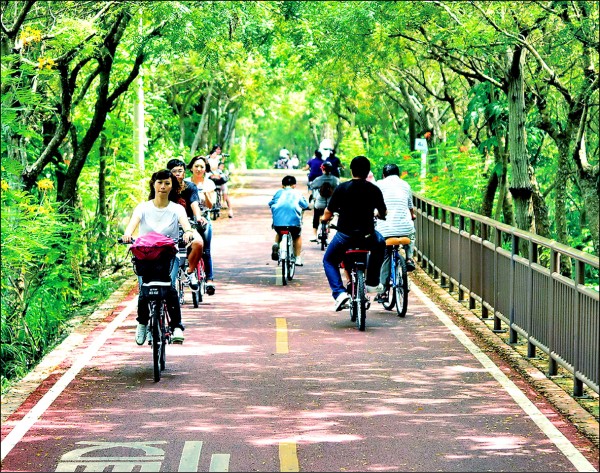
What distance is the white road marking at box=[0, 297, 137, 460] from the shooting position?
876 centimetres

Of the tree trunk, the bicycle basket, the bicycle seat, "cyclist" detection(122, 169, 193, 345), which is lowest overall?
the bicycle seat

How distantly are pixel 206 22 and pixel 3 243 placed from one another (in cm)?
823

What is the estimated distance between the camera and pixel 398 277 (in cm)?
1555

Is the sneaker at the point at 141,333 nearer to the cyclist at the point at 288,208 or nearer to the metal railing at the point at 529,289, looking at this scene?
the metal railing at the point at 529,289

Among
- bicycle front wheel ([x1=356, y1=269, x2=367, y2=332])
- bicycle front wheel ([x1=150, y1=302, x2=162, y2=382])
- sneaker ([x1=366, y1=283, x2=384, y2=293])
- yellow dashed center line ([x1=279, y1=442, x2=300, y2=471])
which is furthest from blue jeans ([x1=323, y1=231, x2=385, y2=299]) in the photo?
yellow dashed center line ([x1=279, y1=442, x2=300, y2=471])

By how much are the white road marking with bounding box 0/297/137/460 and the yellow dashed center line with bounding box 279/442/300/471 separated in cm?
201

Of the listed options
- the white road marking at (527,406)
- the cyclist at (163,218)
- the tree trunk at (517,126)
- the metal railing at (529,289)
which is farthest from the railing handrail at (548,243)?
the tree trunk at (517,126)

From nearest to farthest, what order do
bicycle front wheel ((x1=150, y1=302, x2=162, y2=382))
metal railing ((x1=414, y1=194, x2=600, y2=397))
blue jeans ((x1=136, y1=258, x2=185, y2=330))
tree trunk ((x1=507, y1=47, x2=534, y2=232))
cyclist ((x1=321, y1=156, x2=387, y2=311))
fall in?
metal railing ((x1=414, y1=194, x2=600, y2=397)), bicycle front wheel ((x1=150, y1=302, x2=162, y2=382)), blue jeans ((x1=136, y1=258, x2=185, y2=330)), cyclist ((x1=321, y1=156, x2=387, y2=311)), tree trunk ((x1=507, y1=47, x2=534, y2=232))

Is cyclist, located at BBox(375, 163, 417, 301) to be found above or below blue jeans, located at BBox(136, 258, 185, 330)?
above

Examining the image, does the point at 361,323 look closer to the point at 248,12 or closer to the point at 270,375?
the point at 270,375

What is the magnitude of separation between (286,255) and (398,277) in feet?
13.8

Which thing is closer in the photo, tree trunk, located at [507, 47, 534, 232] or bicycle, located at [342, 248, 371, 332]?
bicycle, located at [342, 248, 371, 332]

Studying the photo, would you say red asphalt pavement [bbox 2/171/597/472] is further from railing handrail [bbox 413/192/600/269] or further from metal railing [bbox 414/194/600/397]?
railing handrail [bbox 413/192/600/269]

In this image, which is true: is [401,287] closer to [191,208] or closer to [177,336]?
[191,208]
